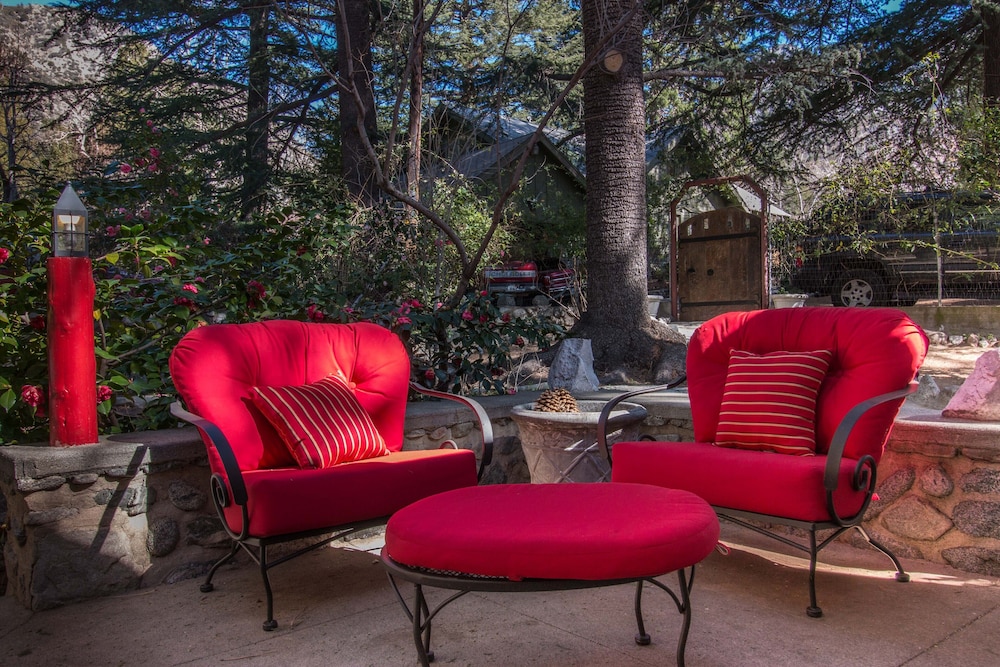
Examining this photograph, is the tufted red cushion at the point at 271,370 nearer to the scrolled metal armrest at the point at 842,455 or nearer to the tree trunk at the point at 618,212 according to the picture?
the scrolled metal armrest at the point at 842,455

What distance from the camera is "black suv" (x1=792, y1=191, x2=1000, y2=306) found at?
7.01m

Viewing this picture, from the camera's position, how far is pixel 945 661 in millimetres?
1962

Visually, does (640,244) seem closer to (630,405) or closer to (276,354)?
(630,405)

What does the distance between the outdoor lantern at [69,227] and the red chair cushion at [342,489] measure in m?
1.06

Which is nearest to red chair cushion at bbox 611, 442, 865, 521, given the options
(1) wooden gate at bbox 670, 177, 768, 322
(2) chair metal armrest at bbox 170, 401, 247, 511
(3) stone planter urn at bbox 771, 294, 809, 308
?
(2) chair metal armrest at bbox 170, 401, 247, 511

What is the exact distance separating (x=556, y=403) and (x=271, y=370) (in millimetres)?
1130

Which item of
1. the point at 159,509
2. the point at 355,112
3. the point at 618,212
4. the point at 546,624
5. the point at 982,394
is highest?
the point at 355,112

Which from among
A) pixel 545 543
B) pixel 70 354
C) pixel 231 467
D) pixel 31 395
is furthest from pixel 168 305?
pixel 545 543

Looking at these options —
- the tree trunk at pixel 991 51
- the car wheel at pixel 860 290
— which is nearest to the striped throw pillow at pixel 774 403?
the tree trunk at pixel 991 51

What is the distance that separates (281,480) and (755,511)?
1.49 m

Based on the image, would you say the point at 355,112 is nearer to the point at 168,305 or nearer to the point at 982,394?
the point at 168,305

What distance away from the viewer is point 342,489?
7.82 ft

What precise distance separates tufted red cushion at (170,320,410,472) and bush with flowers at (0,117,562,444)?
516 millimetres

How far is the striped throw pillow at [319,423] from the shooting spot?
255 centimetres
